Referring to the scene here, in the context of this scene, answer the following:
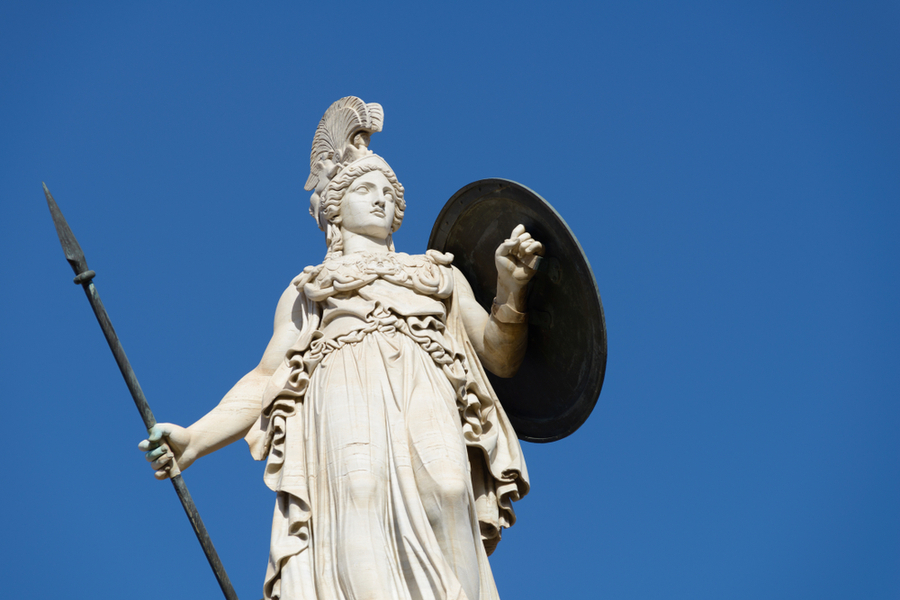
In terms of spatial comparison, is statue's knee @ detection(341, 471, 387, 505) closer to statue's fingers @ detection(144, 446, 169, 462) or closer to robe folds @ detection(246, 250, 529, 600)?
robe folds @ detection(246, 250, 529, 600)

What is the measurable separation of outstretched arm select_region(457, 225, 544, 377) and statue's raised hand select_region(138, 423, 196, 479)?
269 centimetres

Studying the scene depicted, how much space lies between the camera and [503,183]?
1132 centimetres

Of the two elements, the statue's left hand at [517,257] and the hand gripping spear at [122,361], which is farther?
the statue's left hand at [517,257]

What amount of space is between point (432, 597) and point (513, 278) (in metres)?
3.03

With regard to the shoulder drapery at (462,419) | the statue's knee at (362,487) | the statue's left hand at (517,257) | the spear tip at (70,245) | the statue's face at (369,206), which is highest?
the statue's face at (369,206)

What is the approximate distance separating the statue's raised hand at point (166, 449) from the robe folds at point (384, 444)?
0.60m

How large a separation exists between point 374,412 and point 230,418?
56.8 inches

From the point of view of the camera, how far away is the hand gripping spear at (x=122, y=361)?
9.68 m

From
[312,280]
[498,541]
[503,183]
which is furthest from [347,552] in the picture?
[503,183]

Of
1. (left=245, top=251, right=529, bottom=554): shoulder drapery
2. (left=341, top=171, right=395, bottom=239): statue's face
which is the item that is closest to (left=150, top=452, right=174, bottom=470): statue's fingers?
(left=245, top=251, right=529, bottom=554): shoulder drapery

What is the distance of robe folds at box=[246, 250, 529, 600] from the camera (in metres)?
9.44

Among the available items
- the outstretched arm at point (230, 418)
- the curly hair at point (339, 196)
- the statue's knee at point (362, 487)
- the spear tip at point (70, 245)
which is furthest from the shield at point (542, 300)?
the spear tip at point (70, 245)

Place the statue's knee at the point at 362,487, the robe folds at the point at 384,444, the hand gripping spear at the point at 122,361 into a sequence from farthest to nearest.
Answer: the hand gripping spear at the point at 122,361 → the statue's knee at the point at 362,487 → the robe folds at the point at 384,444

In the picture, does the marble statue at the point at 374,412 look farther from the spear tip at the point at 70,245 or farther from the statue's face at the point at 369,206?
the spear tip at the point at 70,245
